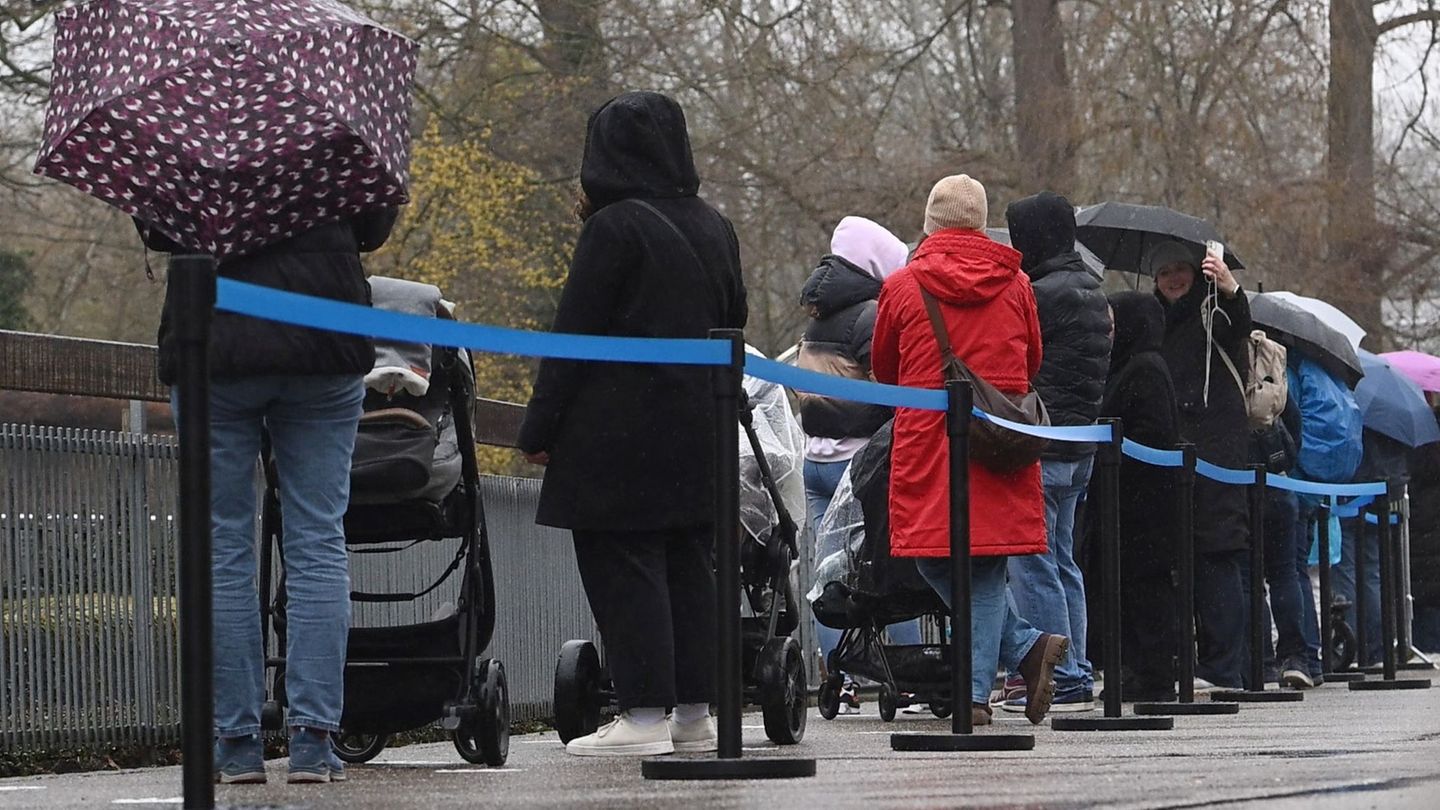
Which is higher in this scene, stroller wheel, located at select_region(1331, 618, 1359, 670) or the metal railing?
the metal railing

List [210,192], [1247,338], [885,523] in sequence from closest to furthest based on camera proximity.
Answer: [210,192], [885,523], [1247,338]

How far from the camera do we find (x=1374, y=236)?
2500 cm

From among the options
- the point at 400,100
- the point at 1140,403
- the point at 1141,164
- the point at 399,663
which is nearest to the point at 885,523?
the point at 1140,403

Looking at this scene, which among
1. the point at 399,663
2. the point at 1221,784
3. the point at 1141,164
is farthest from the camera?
the point at 1141,164

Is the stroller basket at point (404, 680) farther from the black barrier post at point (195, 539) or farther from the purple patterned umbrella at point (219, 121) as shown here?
the black barrier post at point (195, 539)

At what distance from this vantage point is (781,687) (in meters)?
8.09

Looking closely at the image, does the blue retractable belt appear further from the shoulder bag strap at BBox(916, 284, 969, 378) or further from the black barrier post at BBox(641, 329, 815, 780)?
the shoulder bag strap at BBox(916, 284, 969, 378)

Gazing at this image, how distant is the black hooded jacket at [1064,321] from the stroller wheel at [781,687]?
2.24m

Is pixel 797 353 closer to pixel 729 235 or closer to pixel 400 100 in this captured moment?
pixel 729 235

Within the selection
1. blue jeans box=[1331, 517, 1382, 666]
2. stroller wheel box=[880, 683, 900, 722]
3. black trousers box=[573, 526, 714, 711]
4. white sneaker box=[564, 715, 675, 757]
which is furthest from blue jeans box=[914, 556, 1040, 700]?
blue jeans box=[1331, 517, 1382, 666]

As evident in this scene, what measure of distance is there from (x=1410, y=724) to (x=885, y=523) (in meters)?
2.12

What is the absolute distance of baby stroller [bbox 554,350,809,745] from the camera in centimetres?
795

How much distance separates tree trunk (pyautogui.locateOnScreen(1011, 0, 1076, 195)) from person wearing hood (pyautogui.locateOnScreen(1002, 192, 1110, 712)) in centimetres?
1312

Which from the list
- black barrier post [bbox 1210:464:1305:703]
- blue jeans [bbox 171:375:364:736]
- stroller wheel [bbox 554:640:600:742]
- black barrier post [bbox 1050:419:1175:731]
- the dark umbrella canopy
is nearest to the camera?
blue jeans [bbox 171:375:364:736]
